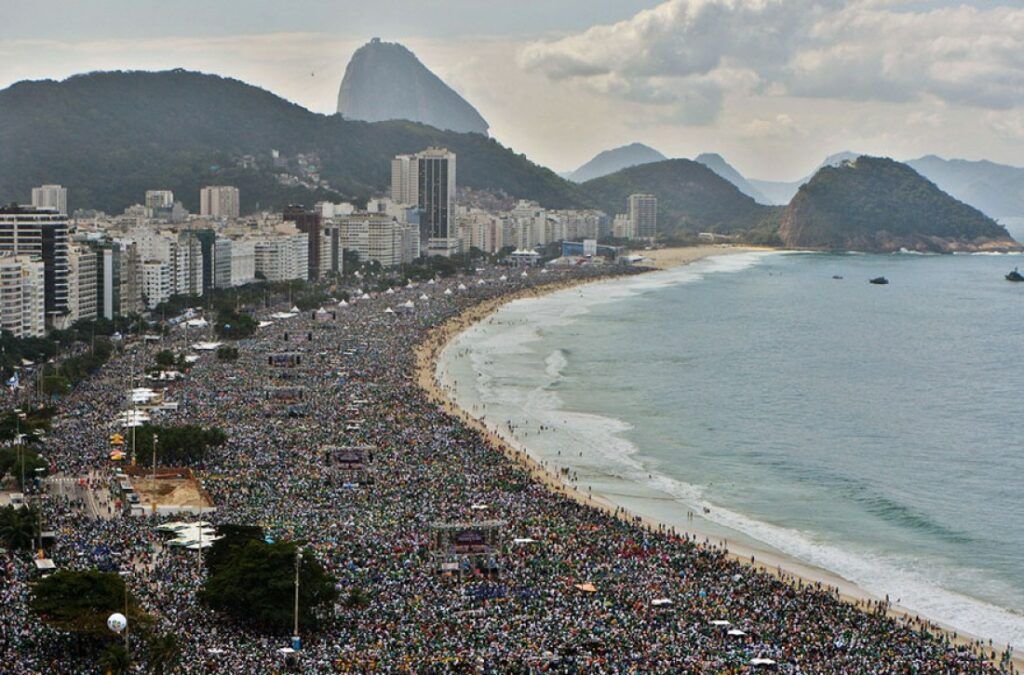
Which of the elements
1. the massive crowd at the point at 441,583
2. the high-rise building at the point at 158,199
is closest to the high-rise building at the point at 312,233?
the high-rise building at the point at 158,199

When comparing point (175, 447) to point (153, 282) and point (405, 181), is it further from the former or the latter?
point (405, 181)

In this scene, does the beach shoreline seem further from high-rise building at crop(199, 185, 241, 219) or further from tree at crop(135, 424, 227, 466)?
high-rise building at crop(199, 185, 241, 219)

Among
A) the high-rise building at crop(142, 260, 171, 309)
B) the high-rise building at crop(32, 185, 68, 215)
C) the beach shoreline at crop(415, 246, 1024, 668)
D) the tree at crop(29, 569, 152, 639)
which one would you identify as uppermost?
the high-rise building at crop(32, 185, 68, 215)

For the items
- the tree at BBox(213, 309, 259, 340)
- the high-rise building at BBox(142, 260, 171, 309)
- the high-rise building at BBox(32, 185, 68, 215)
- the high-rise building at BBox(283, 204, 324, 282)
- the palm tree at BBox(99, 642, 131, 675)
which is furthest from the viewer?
the high-rise building at BBox(32, 185, 68, 215)

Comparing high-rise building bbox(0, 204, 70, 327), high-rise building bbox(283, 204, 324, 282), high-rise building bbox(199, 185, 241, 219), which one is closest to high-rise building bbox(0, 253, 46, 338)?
high-rise building bbox(0, 204, 70, 327)

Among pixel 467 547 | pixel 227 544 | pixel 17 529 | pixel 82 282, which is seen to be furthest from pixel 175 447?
pixel 82 282
